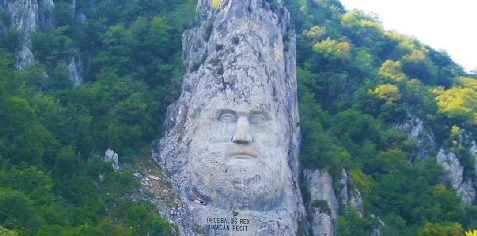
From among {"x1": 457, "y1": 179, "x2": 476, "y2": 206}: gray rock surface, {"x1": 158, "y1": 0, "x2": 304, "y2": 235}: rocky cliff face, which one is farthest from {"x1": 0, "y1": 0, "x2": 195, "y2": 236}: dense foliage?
{"x1": 457, "y1": 179, "x2": 476, "y2": 206}: gray rock surface

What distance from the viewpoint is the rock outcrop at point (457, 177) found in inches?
1463

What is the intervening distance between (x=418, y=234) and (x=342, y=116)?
9.51 metres

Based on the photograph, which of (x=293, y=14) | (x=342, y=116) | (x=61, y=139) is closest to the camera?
(x=61, y=139)

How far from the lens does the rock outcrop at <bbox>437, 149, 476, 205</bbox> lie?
37.2 m

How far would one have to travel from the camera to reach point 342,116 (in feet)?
133

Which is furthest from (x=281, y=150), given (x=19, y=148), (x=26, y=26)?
(x=26, y=26)

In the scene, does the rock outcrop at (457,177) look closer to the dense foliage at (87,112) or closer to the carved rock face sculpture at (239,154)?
the carved rock face sculpture at (239,154)

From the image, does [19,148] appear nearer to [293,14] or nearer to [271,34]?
[271,34]

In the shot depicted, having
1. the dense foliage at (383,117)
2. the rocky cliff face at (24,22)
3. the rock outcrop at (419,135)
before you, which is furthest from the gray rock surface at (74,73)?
the rock outcrop at (419,135)

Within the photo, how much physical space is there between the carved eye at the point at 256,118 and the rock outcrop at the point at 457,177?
11.3m

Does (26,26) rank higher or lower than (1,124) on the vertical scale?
higher

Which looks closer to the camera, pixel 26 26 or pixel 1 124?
pixel 1 124

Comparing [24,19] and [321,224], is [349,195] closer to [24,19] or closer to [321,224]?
[321,224]

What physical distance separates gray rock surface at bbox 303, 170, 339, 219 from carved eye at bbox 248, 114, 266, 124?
4.02m
